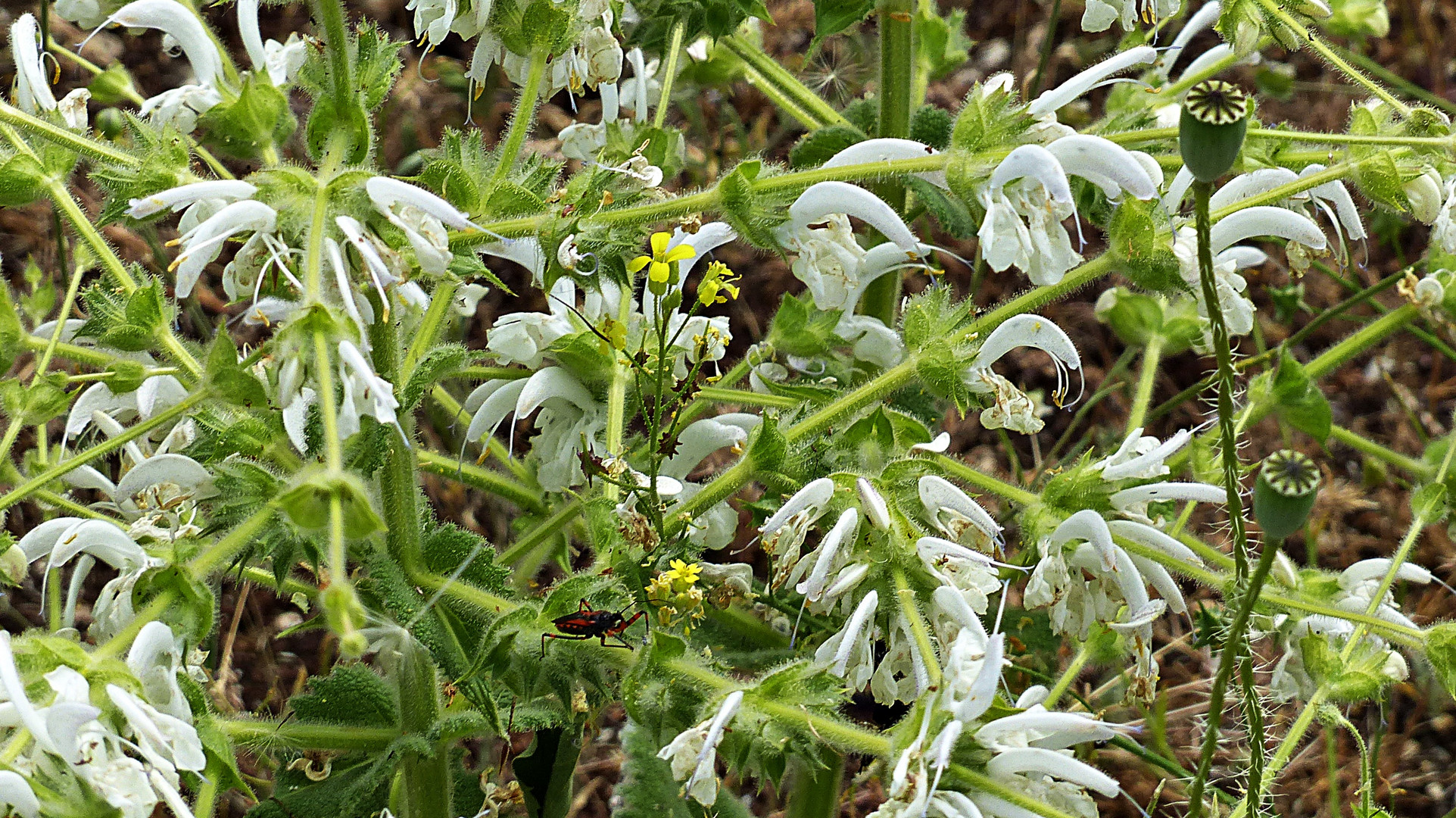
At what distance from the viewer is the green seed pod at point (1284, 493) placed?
1.18 meters

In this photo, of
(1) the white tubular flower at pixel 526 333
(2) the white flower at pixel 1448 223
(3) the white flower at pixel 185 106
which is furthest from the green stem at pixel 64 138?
(2) the white flower at pixel 1448 223

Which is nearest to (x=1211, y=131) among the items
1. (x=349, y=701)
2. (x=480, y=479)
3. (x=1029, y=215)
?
(x=1029, y=215)

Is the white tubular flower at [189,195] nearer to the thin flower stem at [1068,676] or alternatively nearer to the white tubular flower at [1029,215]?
the white tubular flower at [1029,215]

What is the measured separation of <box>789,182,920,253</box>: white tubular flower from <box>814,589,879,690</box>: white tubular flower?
16.8 inches

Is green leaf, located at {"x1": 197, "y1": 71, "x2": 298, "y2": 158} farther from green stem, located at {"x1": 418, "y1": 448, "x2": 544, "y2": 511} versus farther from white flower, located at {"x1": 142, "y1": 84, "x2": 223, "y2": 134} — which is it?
green stem, located at {"x1": 418, "y1": 448, "x2": 544, "y2": 511}

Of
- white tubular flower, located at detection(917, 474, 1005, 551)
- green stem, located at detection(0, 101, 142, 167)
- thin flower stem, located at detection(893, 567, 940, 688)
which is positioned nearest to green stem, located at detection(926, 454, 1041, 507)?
white tubular flower, located at detection(917, 474, 1005, 551)

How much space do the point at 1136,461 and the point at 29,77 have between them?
4.57 ft

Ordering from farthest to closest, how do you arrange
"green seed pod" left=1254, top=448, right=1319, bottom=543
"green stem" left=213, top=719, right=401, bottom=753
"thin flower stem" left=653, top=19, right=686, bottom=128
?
"thin flower stem" left=653, top=19, right=686, bottom=128 → "green stem" left=213, top=719, right=401, bottom=753 → "green seed pod" left=1254, top=448, right=1319, bottom=543

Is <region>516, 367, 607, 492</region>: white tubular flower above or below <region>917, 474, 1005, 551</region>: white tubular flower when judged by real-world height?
below

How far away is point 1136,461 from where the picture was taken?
5.49 feet

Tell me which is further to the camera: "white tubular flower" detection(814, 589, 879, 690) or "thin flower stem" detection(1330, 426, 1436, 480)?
"thin flower stem" detection(1330, 426, 1436, 480)

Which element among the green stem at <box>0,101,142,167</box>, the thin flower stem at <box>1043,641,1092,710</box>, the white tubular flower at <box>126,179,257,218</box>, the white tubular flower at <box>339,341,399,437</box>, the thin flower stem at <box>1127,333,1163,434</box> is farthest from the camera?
the thin flower stem at <box>1127,333,1163,434</box>

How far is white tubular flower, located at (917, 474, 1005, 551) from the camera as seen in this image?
164cm

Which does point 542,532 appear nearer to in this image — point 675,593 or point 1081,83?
point 675,593
